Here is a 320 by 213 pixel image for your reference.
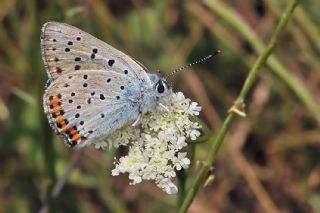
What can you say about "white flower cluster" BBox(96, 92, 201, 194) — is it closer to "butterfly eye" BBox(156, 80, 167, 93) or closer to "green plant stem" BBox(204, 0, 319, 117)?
"butterfly eye" BBox(156, 80, 167, 93)

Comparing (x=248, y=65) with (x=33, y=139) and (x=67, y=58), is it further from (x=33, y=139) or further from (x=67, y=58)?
(x=67, y=58)

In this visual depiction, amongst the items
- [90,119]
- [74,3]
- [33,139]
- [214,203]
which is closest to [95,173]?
[33,139]

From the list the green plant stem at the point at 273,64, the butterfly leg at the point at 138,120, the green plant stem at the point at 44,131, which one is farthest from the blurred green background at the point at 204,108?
the butterfly leg at the point at 138,120

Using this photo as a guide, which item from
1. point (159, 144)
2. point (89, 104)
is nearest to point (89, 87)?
point (89, 104)

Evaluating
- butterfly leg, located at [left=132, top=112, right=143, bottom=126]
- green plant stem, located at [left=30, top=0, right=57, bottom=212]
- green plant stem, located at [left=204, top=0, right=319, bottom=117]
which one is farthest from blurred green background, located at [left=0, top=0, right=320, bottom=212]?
butterfly leg, located at [left=132, top=112, right=143, bottom=126]

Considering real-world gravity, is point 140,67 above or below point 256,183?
below

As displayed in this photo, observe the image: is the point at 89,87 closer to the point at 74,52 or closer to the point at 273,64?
the point at 74,52

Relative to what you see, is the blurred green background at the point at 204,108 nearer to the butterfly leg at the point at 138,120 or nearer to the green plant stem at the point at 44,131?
the green plant stem at the point at 44,131
